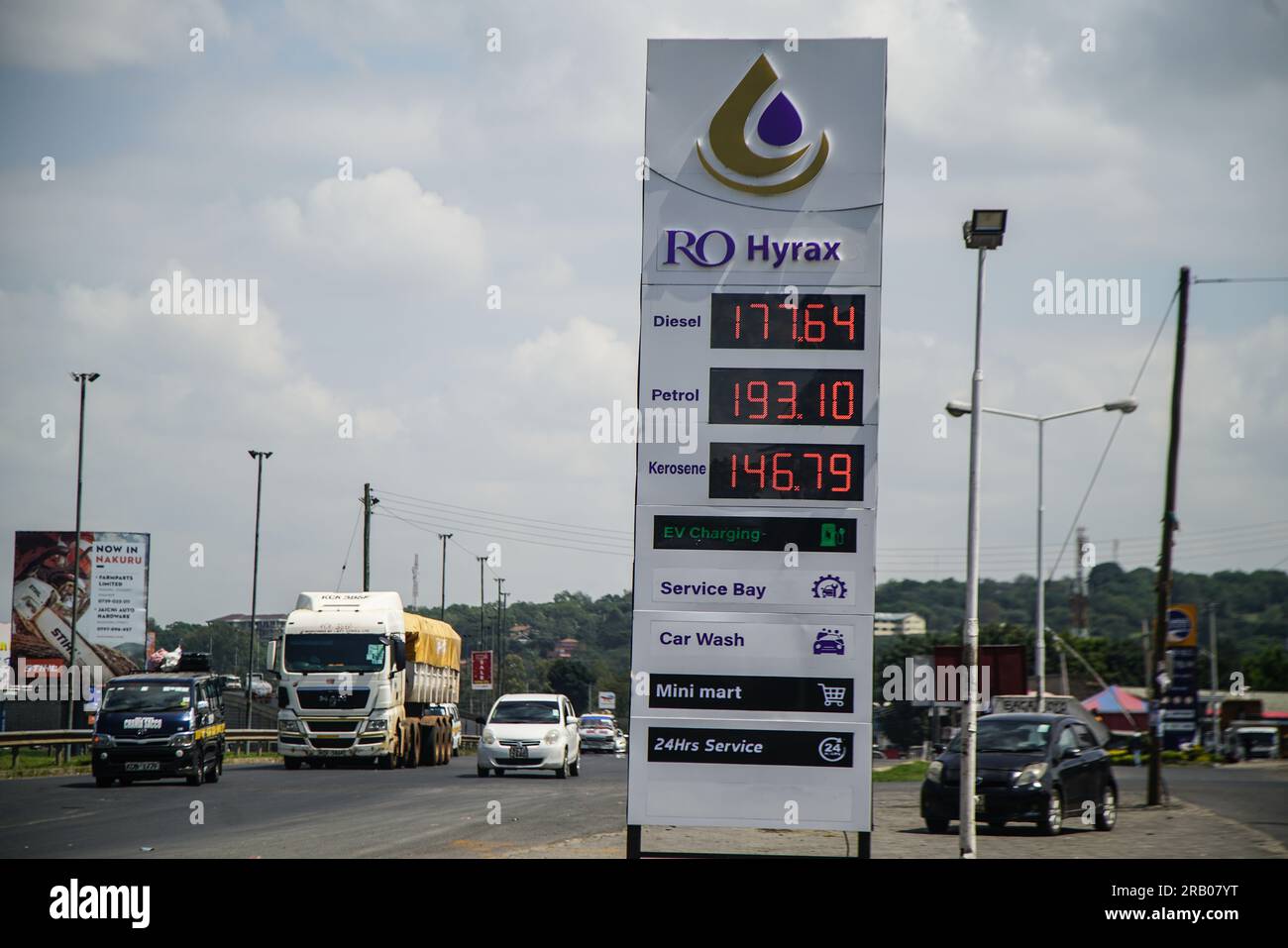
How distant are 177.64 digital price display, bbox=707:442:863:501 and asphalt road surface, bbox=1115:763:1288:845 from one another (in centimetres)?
988

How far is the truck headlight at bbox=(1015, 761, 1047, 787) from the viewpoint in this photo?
19.9 metres

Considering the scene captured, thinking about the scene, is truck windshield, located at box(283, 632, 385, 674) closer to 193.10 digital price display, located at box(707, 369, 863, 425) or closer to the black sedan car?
the black sedan car

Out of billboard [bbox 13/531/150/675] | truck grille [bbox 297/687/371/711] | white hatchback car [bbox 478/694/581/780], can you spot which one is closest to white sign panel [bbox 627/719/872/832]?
white hatchback car [bbox 478/694/581/780]

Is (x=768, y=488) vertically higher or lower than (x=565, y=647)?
higher

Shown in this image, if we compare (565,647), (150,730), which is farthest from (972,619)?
(565,647)

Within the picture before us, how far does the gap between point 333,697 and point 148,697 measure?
7906 mm

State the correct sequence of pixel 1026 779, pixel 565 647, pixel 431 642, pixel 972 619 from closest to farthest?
1. pixel 972 619
2. pixel 1026 779
3. pixel 431 642
4. pixel 565 647

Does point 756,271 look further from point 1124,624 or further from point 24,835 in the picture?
point 1124,624

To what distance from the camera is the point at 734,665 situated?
13.6 meters

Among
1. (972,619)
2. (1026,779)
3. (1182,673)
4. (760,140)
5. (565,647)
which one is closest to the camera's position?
(760,140)

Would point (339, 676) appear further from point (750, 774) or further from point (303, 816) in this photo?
point (750, 774)

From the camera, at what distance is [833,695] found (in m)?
13.6

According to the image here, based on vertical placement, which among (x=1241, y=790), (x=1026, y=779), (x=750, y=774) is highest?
(x=750, y=774)

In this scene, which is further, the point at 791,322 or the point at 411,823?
the point at 411,823
